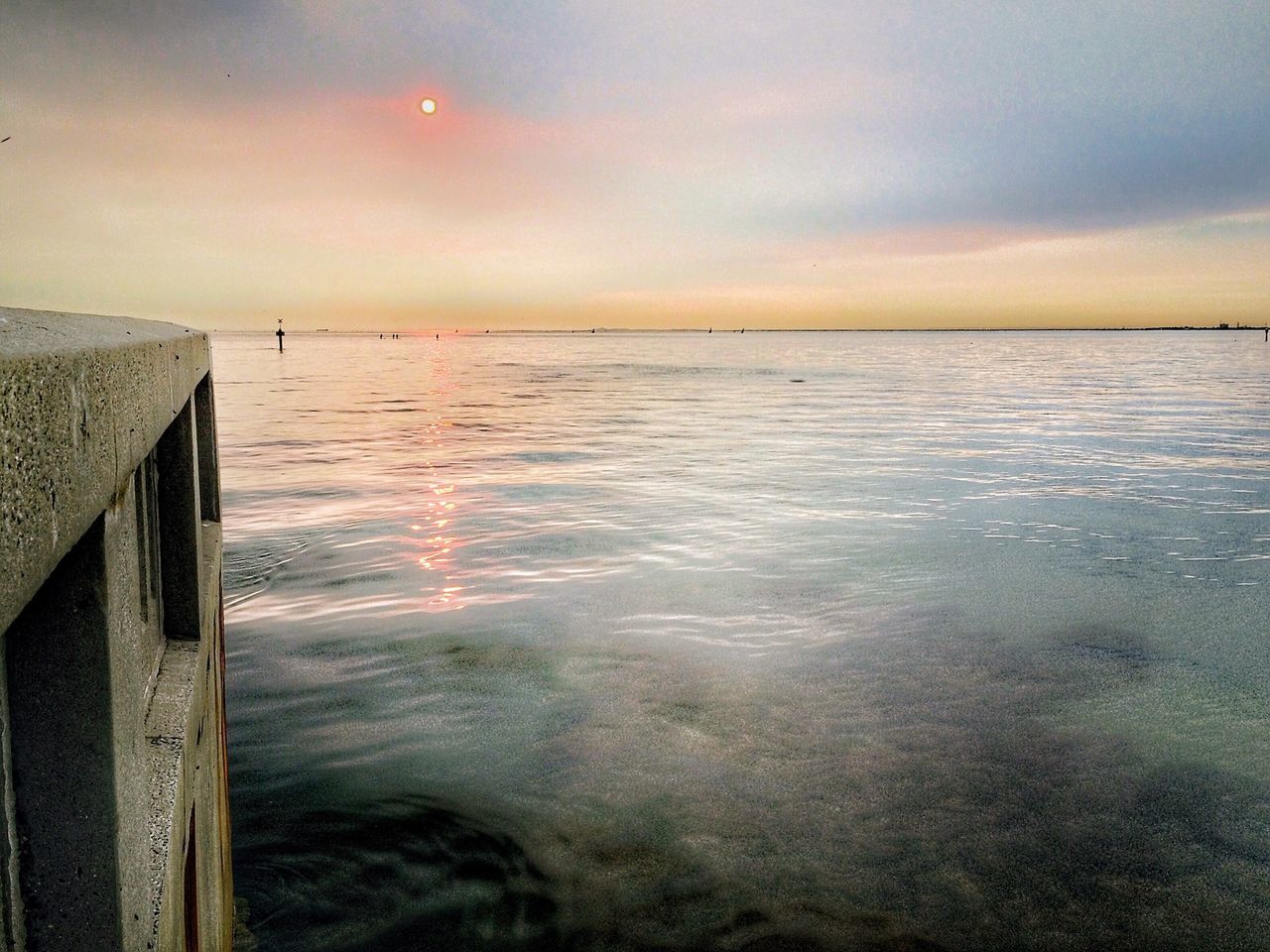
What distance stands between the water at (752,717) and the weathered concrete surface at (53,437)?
395 centimetres

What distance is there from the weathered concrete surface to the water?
3947 mm

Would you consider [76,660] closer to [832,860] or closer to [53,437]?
[53,437]

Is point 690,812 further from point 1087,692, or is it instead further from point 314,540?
point 314,540

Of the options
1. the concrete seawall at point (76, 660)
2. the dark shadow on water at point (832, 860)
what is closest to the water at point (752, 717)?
the dark shadow on water at point (832, 860)

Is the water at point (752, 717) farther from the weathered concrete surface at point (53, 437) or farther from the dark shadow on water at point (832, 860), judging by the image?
the weathered concrete surface at point (53, 437)

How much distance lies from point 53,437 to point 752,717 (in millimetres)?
6310

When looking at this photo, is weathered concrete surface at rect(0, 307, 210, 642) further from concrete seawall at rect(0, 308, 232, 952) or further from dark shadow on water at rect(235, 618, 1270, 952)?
dark shadow on water at rect(235, 618, 1270, 952)

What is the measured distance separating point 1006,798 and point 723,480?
12120 mm

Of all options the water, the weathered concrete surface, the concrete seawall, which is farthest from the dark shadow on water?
the weathered concrete surface

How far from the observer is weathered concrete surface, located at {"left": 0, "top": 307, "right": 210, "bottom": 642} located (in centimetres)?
87

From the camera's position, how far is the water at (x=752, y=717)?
4.75 m

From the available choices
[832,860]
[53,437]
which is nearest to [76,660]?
[53,437]

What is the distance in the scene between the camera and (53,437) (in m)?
1.00

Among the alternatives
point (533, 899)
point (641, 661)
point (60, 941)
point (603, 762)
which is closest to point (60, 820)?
point (60, 941)
